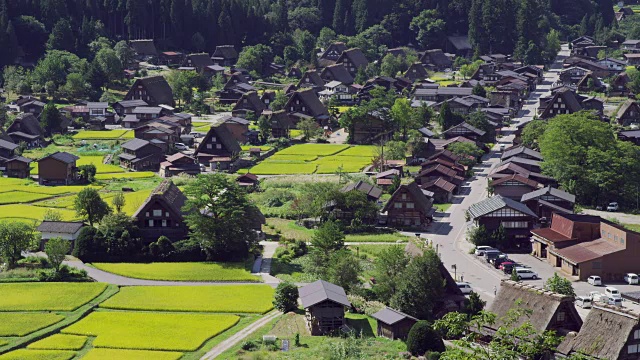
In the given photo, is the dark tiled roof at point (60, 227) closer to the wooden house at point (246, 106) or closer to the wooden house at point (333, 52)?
the wooden house at point (246, 106)

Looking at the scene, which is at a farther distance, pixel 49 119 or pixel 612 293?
pixel 49 119

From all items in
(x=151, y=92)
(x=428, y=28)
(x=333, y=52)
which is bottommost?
(x=151, y=92)

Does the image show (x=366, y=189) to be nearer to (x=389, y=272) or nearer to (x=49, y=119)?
(x=389, y=272)

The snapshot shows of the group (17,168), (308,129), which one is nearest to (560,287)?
(17,168)

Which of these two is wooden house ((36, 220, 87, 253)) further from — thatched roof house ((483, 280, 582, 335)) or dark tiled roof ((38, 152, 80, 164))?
thatched roof house ((483, 280, 582, 335))

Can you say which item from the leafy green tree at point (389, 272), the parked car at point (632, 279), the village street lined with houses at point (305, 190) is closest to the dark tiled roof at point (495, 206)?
the village street lined with houses at point (305, 190)

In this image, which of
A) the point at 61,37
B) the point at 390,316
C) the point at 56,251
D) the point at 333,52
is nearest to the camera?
the point at 390,316

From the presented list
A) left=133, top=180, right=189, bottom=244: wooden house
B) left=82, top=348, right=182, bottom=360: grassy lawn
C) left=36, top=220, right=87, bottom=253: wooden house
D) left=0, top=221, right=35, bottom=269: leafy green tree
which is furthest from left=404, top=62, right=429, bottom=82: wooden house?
left=82, top=348, right=182, bottom=360: grassy lawn
